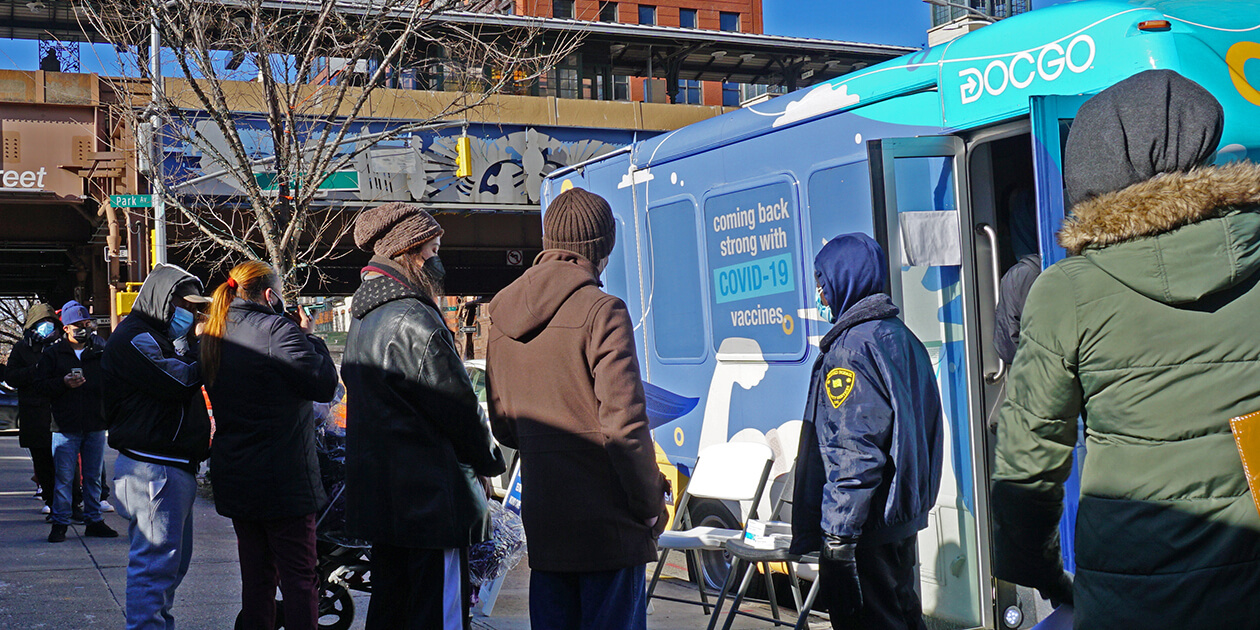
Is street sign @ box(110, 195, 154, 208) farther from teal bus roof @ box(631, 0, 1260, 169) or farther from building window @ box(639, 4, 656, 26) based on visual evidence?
building window @ box(639, 4, 656, 26)

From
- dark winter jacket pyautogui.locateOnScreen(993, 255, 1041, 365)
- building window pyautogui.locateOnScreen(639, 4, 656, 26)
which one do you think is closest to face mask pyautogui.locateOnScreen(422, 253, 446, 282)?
dark winter jacket pyautogui.locateOnScreen(993, 255, 1041, 365)

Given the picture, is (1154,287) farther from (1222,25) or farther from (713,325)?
(713,325)

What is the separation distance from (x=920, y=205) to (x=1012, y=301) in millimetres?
550

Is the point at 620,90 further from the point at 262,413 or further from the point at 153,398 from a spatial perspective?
the point at 262,413

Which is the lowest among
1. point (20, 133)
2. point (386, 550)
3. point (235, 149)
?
point (386, 550)

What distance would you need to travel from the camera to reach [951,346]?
15.9 ft

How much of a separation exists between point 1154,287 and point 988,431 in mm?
2986

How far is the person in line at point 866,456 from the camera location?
3596 millimetres

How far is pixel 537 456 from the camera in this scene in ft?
10.9

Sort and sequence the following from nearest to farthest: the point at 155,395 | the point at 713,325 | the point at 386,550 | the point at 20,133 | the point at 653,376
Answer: the point at 386,550 → the point at 155,395 → the point at 713,325 → the point at 653,376 → the point at 20,133

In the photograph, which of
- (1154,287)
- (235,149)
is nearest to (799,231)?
(1154,287)

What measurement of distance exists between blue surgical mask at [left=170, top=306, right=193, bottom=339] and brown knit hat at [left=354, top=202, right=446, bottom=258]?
1.63 metres

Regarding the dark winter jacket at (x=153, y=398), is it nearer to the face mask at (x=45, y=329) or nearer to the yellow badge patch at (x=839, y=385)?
the yellow badge patch at (x=839, y=385)

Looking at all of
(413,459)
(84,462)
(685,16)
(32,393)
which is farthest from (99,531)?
(685,16)
